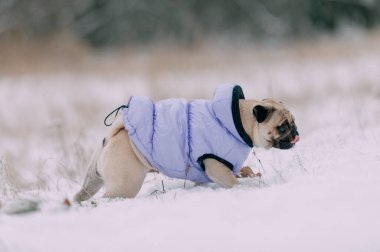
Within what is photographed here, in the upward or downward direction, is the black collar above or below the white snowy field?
above

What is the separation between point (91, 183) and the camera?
3875mm

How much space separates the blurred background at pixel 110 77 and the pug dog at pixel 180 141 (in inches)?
30.7

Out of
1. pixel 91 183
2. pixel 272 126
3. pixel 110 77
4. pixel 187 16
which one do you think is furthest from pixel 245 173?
pixel 187 16

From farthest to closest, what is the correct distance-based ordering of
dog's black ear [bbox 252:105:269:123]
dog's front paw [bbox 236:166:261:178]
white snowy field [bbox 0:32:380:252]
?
dog's front paw [bbox 236:166:261:178] < dog's black ear [bbox 252:105:269:123] < white snowy field [bbox 0:32:380:252]

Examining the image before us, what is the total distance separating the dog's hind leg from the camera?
3.81 m

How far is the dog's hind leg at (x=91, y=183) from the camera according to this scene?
12.5 ft

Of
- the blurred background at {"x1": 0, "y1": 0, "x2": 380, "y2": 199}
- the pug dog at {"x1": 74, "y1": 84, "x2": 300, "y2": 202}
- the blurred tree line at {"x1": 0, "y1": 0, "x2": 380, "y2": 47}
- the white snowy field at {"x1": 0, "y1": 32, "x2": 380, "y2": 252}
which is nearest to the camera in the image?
the white snowy field at {"x1": 0, "y1": 32, "x2": 380, "y2": 252}

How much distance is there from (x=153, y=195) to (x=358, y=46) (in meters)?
10.7

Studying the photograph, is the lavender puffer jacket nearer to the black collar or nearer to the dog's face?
the black collar

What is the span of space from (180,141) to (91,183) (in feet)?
2.18

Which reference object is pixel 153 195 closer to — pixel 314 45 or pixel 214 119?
pixel 214 119

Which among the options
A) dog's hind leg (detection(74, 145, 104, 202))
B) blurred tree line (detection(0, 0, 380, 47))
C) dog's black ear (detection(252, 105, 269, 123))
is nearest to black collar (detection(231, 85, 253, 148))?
dog's black ear (detection(252, 105, 269, 123))

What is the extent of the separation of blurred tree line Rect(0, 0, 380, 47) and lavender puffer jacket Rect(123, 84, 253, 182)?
15.0 metres

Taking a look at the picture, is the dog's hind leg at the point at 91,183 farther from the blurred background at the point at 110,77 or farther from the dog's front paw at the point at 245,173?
the dog's front paw at the point at 245,173
